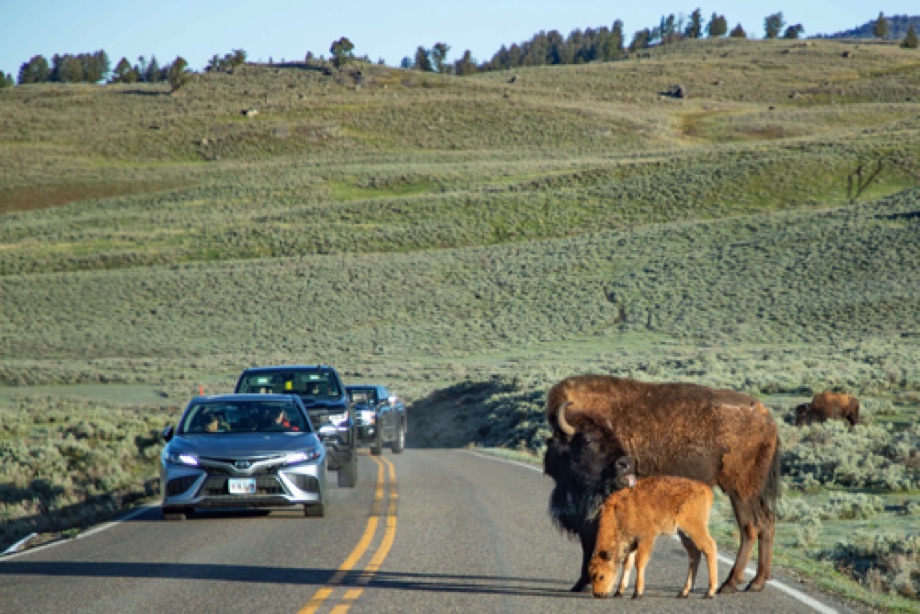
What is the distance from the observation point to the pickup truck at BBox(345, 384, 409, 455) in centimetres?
2438

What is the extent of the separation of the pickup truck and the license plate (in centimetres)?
1000

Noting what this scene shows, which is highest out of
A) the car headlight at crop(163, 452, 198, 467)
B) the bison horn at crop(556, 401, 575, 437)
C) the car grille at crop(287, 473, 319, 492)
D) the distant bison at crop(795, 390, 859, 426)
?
the bison horn at crop(556, 401, 575, 437)

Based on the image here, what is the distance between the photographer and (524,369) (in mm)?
46125

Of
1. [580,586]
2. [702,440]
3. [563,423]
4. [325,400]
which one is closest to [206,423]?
[325,400]

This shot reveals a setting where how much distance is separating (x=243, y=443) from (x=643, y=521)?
21.1 ft

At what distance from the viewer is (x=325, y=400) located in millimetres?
18531

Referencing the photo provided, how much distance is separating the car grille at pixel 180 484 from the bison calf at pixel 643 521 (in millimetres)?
6006

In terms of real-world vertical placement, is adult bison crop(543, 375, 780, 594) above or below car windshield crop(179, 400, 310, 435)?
above

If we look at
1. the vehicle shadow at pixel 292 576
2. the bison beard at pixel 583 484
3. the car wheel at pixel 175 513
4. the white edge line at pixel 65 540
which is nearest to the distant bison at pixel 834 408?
the white edge line at pixel 65 540

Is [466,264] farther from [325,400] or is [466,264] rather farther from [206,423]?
[206,423]

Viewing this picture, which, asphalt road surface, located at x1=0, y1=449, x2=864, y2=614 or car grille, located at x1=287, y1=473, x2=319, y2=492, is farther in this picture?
car grille, located at x1=287, y1=473, x2=319, y2=492

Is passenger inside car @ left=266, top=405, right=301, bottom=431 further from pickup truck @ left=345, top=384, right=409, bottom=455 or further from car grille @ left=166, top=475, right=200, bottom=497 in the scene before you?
pickup truck @ left=345, top=384, right=409, bottom=455

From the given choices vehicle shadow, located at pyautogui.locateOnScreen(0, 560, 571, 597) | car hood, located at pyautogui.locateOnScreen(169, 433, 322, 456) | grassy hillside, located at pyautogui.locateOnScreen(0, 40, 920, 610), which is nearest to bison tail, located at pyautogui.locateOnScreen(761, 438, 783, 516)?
grassy hillside, located at pyautogui.locateOnScreen(0, 40, 920, 610)

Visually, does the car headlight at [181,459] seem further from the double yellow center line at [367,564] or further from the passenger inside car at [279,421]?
the double yellow center line at [367,564]
